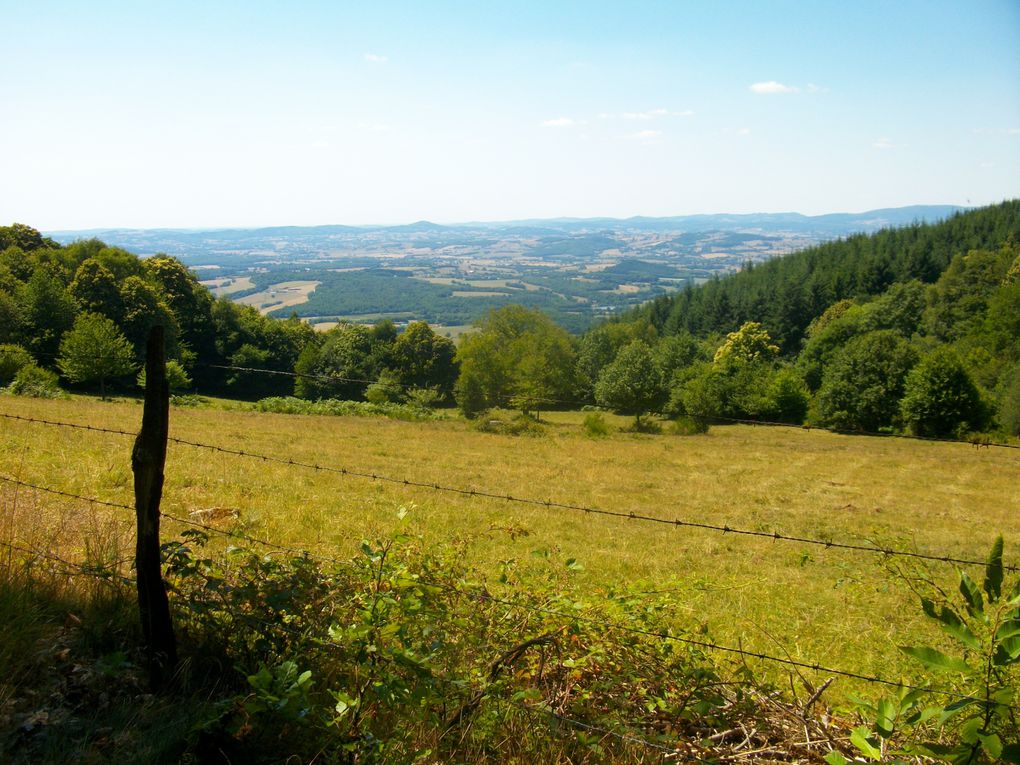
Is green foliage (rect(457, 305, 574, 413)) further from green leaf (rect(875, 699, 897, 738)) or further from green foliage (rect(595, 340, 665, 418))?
green leaf (rect(875, 699, 897, 738))

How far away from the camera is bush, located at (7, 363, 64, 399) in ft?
90.2

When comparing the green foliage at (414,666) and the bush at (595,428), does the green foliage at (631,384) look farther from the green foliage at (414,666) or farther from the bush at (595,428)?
the green foliage at (414,666)

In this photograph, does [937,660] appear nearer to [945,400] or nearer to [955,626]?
[955,626]

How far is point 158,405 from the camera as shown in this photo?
3.67 meters

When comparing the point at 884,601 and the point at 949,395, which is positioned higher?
the point at 884,601

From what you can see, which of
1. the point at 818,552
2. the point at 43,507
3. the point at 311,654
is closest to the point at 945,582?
the point at 818,552

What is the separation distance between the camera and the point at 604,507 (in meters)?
17.5

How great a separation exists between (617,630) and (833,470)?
27.7 m

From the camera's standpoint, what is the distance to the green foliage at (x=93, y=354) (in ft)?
106

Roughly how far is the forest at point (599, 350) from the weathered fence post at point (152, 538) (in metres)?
25.1

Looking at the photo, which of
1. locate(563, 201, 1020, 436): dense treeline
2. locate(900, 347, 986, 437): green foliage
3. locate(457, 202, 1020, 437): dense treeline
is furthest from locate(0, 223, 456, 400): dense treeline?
locate(900, 347, 986, 437): green foliage

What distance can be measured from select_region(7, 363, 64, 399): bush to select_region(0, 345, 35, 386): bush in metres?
0.39

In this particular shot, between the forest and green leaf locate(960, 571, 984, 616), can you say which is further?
the forest

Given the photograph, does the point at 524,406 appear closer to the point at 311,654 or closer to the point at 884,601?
the point at 884,601
